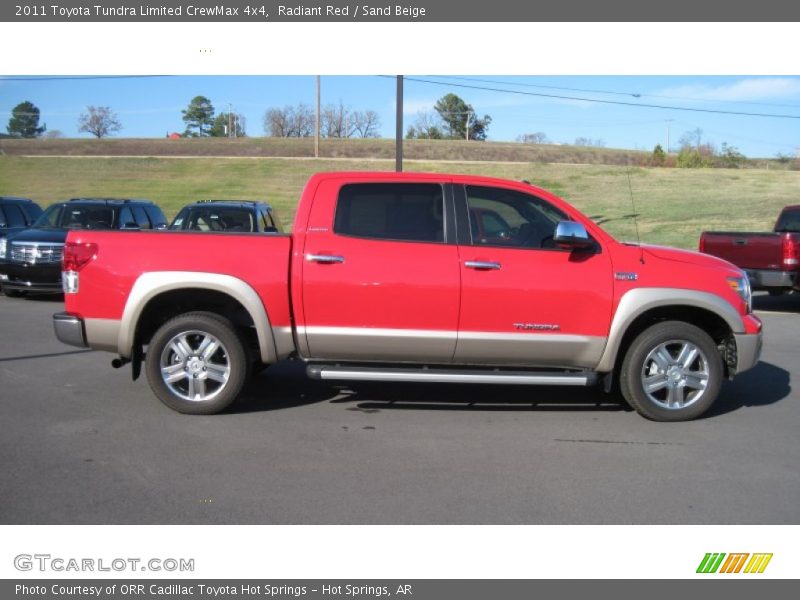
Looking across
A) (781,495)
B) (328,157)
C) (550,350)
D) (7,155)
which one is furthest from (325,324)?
(7,155)

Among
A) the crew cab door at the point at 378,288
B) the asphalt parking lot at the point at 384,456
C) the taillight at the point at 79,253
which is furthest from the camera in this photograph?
the taillight at the point at 79,253

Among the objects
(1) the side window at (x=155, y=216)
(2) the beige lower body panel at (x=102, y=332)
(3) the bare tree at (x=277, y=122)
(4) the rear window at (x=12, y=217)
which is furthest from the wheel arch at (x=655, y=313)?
(3) the bare tree at (x=277, y=122)

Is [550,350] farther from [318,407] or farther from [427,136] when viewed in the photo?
[427,136]

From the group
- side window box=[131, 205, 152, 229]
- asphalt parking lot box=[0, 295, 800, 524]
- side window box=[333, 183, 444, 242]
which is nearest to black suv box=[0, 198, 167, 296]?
side window box=[131, 205, 152, 229]

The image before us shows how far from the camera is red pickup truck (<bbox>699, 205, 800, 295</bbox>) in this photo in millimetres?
12258

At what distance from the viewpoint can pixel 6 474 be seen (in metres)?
5.00

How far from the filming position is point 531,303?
6.15 m

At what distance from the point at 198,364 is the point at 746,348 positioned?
4.63 metres

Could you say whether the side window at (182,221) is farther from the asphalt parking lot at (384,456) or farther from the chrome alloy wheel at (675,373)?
the chrome alloy wheel at (675,373)

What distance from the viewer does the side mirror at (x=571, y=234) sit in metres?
6.00

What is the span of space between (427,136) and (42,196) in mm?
41110

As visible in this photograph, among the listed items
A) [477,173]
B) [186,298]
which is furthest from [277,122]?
[186,298]

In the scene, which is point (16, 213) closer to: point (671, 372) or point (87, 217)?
point (87, 217)

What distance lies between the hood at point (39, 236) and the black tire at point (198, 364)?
753 centimetres
